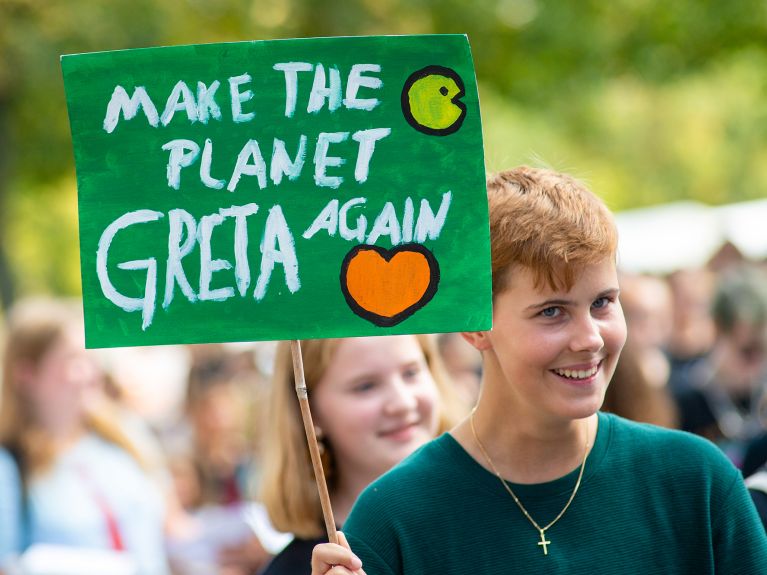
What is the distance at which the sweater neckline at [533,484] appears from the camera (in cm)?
235

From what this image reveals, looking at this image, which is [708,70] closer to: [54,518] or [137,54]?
[54,518]

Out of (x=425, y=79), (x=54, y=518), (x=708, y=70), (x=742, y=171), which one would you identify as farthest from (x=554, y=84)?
(x=742, y=171)

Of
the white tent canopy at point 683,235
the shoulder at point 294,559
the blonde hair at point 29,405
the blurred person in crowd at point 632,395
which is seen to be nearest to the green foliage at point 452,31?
the white tent canopy at point 683,235

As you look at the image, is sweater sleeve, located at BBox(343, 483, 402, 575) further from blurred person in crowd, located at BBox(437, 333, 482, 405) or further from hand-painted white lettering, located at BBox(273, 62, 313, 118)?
blurred person in crowd, located at BBox(437, 333, 482, 405)

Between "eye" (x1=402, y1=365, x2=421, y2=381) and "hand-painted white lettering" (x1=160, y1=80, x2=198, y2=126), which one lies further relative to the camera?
"eye" (x1=402, y1=365, x2=421, y2=381)

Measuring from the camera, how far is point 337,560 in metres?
2.23

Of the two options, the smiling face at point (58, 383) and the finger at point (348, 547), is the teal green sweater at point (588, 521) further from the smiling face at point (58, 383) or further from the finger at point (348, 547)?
the smiling face at point (58, 383)

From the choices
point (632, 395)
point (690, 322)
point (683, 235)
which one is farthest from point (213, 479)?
point (683, 235)

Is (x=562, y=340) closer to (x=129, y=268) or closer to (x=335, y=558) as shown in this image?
(x=335, y=558)

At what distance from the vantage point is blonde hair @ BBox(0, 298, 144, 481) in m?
4.95

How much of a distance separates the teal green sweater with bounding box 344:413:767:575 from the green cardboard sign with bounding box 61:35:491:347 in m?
0.35

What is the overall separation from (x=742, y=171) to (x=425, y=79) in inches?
1214

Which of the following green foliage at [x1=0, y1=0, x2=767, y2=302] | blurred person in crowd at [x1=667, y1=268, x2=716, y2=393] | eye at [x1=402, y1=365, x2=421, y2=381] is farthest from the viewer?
green foliage at [x1=0, y1=0, x2=767, y2=302]

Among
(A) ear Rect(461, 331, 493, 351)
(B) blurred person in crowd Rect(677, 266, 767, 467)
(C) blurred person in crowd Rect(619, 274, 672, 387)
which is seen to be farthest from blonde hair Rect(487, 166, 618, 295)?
(B) blurred person in crowd Rect(677, 266, 767, 467)
